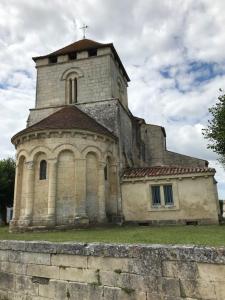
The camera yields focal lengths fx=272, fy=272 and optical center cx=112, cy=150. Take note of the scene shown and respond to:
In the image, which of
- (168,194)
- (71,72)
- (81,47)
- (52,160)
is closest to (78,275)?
(52,160)

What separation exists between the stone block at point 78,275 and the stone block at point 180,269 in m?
1.52

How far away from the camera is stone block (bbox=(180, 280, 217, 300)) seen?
437cm

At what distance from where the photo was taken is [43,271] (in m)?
6.12

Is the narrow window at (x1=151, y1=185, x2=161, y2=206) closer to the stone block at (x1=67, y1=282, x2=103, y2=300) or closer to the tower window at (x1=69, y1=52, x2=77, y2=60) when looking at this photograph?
the stone block at (x1=67, y1=282, x2=103, y2=300)

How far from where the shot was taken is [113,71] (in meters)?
21.8

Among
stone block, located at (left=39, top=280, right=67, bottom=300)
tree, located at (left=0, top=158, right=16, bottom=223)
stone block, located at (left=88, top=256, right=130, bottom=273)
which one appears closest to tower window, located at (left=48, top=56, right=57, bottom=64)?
tree, located at (left=0, top=158, right=16, bottom=223)

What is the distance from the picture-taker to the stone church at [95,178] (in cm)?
1511

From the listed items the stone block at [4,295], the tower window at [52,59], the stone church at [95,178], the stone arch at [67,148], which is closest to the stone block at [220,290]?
the stone block at [4,295]

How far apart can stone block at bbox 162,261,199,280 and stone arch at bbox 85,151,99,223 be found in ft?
35.1

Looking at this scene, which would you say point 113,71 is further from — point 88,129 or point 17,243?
point 17,243

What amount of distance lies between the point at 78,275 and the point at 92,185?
1012cm

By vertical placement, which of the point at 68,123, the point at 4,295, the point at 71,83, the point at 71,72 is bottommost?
the point at 4,295

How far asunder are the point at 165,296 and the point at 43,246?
9.61 feet

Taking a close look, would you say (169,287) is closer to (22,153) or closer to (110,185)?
(110,185)
